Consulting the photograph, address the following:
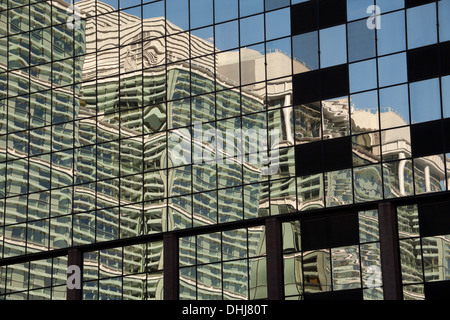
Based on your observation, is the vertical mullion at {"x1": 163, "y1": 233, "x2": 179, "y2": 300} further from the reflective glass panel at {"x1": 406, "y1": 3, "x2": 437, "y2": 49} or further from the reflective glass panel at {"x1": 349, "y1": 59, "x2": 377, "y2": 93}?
the reflective glass panel at {"x1": 406, "y1": 3, "x2": 437, "y2": 49}

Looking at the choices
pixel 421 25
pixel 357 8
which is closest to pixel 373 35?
pixel 357 8

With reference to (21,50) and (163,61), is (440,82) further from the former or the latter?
(21,50)

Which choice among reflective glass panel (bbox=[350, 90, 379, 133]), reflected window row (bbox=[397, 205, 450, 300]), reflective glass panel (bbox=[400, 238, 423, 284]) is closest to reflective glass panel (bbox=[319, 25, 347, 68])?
reflective glass panel (bbox=[350, 90, 379, 133])

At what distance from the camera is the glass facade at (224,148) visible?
172 ft

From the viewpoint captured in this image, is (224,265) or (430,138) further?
(224,265)

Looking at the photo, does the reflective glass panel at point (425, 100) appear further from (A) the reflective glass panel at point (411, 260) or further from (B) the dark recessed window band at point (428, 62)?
(A) the reflective glass panel at point (411, 260)

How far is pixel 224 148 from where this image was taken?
57.7 m

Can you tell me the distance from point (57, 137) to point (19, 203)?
4.97m

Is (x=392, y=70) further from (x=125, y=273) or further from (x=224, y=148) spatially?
(x=125, y=273)

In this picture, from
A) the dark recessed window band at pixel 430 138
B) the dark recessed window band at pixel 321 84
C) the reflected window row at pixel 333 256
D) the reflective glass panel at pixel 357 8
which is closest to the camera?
the dark recessed window band at pixel 430 138

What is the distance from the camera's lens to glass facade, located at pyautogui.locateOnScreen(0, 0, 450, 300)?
5228 cm

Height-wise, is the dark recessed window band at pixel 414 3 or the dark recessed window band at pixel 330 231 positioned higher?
the dark recessed window band at pixel 414 3

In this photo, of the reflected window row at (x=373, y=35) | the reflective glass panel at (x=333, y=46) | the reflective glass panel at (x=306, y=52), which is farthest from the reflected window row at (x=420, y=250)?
the reflective glass panel at (x=306, y=52)

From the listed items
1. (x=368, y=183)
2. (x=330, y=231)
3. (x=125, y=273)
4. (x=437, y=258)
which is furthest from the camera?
(x=125, y=273)
